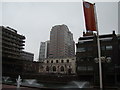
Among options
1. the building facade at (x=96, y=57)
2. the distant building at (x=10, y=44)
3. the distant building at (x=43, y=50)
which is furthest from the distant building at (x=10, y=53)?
the distant building at (x=43, y=50)

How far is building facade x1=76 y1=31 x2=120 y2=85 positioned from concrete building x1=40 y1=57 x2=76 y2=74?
32.5 m

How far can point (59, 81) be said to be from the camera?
1770 inches

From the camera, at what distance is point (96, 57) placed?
38.8 meters

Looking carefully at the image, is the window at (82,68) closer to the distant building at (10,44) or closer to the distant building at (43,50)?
the distant building at (10,44)

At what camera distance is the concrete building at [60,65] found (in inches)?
2923

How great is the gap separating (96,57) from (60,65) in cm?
3940

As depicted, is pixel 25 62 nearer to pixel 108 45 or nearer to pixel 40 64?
pixel 40 64

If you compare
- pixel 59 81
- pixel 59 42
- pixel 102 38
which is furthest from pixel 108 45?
pixel 59 42

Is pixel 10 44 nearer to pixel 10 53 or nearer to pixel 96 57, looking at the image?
pixel 10 53

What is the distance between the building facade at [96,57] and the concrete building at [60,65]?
107 feet

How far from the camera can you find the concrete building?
74.2 metres

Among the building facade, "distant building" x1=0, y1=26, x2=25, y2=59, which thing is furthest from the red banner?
"distant building" x1=0, y1=26, x2=25, y2=59

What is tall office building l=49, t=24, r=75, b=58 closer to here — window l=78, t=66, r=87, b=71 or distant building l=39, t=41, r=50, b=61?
distant building l=39, t=41, r=50, b=61

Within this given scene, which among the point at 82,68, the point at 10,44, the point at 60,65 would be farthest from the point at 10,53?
the point at 82,68
